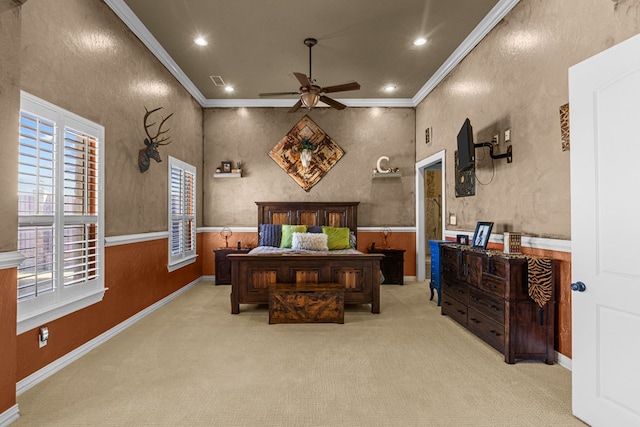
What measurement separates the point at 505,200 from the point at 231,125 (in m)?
5.16

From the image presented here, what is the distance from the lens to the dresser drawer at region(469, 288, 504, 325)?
326 centimetres

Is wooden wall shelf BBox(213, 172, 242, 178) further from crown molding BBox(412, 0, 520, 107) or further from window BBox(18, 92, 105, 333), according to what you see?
crown molding BBox(412, 0, 520, 107)

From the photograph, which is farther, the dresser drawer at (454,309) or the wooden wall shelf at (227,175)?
the wooden wall shelf at (227,175)

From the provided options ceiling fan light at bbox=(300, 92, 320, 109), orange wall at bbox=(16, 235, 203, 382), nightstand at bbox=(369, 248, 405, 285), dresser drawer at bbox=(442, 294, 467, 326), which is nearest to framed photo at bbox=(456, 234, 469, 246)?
dresser drawer at bbox=(442, 294, 467, 326)

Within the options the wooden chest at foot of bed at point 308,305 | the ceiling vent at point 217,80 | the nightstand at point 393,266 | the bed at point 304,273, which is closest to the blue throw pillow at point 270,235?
the bed at point 304,273

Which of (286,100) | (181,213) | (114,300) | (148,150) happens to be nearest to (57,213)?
(114,300)

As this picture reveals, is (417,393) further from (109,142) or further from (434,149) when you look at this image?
(434,149)

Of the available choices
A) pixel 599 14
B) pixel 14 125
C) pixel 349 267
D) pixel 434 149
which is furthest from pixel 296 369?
pixel 434 149

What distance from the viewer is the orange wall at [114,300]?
9.00 ft

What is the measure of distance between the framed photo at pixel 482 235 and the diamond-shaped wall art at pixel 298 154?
140 inches

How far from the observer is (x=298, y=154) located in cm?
712

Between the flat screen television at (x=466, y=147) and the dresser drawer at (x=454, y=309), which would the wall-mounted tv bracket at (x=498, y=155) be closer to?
the flat screen television at (x=466, y=147)

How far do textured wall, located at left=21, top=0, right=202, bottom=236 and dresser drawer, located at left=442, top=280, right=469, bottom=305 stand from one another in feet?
12.6

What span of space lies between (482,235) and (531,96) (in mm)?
1504
